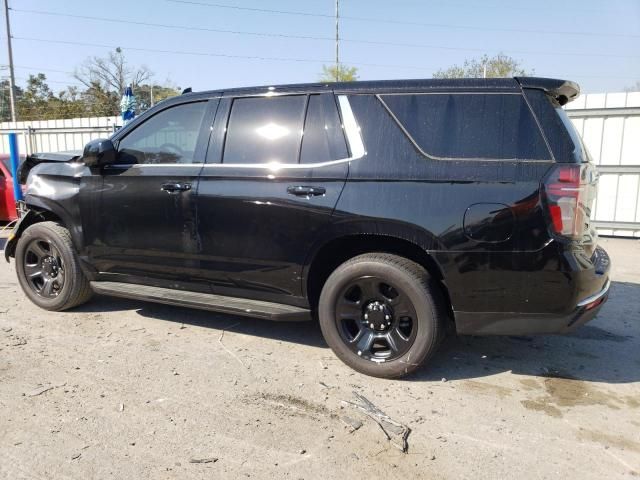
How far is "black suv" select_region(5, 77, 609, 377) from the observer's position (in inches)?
119

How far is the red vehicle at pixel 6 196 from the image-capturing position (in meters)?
8.83

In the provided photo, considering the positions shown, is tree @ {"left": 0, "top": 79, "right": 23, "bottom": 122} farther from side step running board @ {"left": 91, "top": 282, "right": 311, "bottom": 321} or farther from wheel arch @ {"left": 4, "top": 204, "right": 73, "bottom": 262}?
side step running board @ {"left": 91, "top": 282, "right": 311, "bottom": 321}

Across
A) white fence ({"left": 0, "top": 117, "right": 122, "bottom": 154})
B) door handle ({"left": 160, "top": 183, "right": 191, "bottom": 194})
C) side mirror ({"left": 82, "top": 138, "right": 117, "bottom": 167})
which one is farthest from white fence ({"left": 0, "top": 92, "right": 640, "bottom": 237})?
white fence ({"left": 0, "top": 117, "right": 122, "bottom": 154})

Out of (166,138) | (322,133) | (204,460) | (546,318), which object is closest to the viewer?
(204,460)

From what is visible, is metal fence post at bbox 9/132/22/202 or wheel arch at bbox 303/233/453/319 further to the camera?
metal fence post at bbox 9/132/22/202

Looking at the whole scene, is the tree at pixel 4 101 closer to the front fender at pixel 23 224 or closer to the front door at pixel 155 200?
the front fender at pixel 23 224

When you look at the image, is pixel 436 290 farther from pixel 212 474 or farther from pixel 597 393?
pixel 212 474

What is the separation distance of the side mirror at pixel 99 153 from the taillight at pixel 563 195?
3333mm

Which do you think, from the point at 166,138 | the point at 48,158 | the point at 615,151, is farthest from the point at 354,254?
the point at 615,151

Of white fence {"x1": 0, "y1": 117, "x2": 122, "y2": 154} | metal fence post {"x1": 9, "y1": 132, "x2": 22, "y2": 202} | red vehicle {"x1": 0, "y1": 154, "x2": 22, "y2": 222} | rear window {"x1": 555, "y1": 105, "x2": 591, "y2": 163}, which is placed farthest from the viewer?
white fence {"x1": 0, "y1": 117, "x2": 122, "y2": 154}

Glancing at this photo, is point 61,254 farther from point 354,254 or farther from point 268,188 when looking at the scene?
point 354,254

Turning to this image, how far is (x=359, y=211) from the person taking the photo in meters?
3.32

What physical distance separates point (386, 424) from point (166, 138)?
113 inches

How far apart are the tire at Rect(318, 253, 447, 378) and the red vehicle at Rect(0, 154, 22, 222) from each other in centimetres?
764
